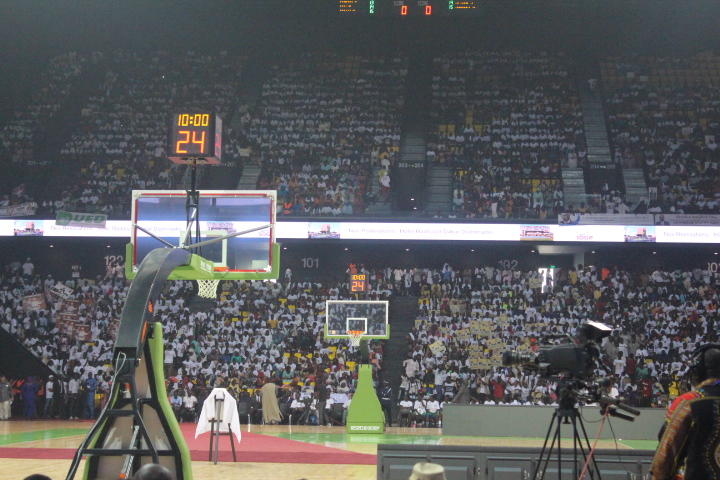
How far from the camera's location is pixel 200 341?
88.9ft

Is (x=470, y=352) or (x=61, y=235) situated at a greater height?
(x=61, y=235)

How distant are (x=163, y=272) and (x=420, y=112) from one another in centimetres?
3057

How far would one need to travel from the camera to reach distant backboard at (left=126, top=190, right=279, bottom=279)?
1333 centimetres

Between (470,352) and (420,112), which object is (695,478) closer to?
(470,352)

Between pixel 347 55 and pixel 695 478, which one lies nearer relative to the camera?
pixel 695 478

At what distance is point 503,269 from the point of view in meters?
32.3

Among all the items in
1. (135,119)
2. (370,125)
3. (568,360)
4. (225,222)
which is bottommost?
(568,360)

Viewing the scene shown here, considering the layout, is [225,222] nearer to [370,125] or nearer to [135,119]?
[370,125]

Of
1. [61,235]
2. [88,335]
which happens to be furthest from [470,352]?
[61,235]

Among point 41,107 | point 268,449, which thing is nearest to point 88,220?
point 41,107

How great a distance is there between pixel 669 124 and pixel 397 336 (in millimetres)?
15701

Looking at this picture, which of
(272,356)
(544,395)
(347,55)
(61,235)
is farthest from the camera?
(347,55)

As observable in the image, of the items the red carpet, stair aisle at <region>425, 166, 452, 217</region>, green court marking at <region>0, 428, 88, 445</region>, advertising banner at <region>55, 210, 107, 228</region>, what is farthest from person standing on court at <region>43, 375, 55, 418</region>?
stair aisle at <region>425, 166, 452, 217</region>

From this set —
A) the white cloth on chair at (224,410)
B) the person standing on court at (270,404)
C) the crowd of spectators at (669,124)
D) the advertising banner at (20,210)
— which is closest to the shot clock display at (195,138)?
the white cloth on chair at (224,410)
